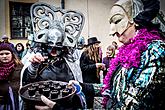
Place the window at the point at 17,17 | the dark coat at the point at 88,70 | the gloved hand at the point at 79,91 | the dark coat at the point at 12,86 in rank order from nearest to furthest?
1. the gloved hand at the point at 79,91
2. the dark coat at the point at 88,70
3. the dark coat at the point at 12,86
4. the window at the point at 17,17

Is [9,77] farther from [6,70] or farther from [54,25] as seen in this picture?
[54,25]

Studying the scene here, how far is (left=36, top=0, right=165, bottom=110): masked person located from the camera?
1.13 m

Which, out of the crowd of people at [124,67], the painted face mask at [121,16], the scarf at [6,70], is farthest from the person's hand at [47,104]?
the scarf at [6,70]

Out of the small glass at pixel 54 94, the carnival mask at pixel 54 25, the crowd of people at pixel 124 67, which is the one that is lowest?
the small glass at pixel 54 94

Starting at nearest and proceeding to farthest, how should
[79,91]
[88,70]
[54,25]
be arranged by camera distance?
[79,91] → [54,25] → [88,70]

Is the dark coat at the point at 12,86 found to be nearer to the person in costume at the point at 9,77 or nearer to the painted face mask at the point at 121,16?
the person in costume at the point at 9,77

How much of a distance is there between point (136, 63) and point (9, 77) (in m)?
1.56

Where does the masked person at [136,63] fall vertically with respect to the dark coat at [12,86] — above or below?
Answer: above

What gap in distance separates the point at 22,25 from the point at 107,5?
160 centimetres

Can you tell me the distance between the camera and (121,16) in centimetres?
133

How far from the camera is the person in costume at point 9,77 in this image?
2.44 m

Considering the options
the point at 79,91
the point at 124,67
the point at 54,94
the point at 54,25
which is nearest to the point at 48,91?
the point at 54,94

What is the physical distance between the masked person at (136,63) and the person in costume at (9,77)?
1.19 m

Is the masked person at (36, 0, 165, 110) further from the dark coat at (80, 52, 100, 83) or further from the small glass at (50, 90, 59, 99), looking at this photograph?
the dark coat at (80, 52, 100, 83)
